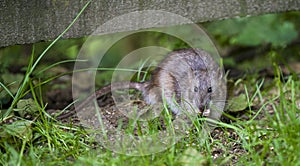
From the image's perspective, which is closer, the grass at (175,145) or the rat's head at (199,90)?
the grass at (175,145)

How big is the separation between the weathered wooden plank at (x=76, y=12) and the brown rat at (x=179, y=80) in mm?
305

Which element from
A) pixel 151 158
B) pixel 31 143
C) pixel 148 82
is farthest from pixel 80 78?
pixel 151 158

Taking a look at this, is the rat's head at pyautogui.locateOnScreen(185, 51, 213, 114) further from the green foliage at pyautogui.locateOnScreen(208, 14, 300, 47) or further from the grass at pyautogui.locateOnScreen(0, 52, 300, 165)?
the green foliage at pyautogui.locateOnScreen(208, 14, 300, 47)

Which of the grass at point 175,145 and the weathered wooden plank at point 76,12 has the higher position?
the weathered wooden plank at point 76,12

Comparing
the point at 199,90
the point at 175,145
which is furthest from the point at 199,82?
the point at 175,145

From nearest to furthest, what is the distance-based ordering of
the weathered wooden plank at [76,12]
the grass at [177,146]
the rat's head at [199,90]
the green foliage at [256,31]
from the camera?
the grass at [177,146], the weathered wooden plank at [76,12], the rat's head at [199,90], the green foliage at [256,31]

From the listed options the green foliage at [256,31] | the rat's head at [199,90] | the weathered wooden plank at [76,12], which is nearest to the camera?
the weathered wooden plank at [76,12]

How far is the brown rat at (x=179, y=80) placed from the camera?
3750 mm

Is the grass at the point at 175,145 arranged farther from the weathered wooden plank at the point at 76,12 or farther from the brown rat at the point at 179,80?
the weathered wooden plank at the point at 76,12

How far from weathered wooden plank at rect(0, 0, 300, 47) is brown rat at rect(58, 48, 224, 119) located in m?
0.30

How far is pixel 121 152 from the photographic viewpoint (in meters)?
2.82


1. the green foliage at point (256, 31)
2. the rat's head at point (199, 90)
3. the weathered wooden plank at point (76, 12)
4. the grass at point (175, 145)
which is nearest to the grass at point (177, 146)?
the grass at point (175, 145)

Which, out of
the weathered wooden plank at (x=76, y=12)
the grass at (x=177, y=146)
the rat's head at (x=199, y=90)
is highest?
the weathered wooden plank at (x=76, y=12)

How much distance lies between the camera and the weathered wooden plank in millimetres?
3467
